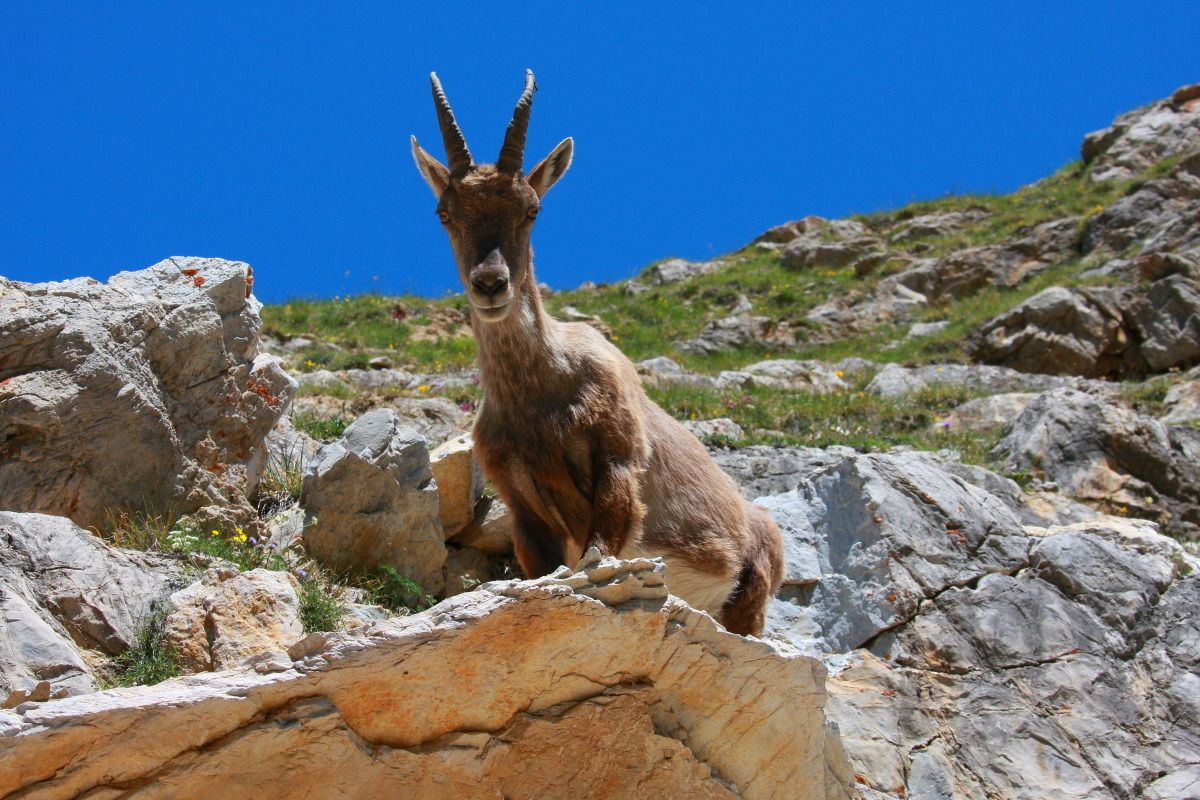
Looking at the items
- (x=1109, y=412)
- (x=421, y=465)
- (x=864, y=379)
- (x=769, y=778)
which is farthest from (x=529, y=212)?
(x=864, y=379)

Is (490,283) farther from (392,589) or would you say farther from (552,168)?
(392,589)

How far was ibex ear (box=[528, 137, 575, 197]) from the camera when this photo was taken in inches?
297

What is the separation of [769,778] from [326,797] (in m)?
2.29

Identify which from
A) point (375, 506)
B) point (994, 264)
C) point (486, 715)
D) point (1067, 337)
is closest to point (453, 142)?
point (375, 506)

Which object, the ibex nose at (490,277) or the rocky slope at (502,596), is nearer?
the rocky slope at (502,596)

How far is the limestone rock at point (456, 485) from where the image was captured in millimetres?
8867

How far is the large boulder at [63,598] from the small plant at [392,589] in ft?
5.02

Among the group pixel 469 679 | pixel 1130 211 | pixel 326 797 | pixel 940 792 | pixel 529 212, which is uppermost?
pixel 1130 211

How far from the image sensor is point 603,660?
5.15 meters

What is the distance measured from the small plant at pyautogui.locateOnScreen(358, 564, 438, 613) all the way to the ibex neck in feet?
5.81

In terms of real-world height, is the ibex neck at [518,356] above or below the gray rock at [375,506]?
above

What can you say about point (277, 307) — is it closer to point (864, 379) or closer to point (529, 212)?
point (864, 379)

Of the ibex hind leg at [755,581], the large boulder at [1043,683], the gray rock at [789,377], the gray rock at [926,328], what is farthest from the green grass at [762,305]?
the large boulder at [1043,683]

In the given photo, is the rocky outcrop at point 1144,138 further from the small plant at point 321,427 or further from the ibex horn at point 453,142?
the ibex horn at point 453,142
